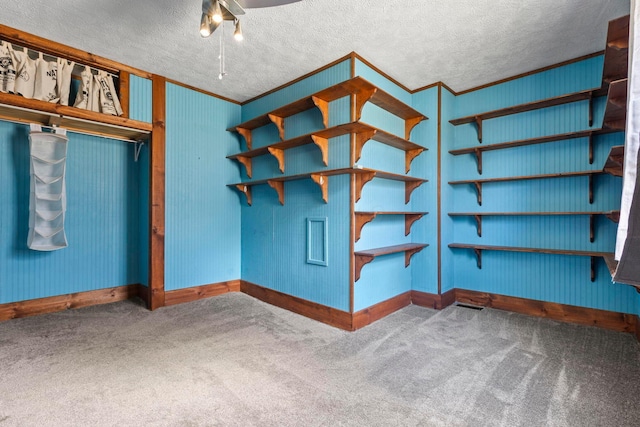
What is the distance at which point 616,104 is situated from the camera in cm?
178

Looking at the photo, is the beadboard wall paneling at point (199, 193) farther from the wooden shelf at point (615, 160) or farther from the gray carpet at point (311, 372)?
the wooden shelf at point (615, 160)

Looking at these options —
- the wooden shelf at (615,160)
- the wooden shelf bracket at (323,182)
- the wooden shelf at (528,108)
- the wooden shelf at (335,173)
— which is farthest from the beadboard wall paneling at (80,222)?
the wooden shelf at (615,160)

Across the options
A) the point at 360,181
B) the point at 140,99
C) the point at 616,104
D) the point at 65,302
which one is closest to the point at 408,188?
the point at 360,181

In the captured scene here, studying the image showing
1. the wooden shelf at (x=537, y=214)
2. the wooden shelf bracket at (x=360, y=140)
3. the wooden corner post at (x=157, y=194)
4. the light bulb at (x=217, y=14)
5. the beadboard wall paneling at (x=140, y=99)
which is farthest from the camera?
the wooden corner post at (x=157, y=194)

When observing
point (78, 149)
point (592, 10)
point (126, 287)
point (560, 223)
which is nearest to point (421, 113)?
point (592, 10)

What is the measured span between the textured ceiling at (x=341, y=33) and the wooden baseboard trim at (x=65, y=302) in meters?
2.61

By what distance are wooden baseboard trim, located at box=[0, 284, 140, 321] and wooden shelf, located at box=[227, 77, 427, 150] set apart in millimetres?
2491

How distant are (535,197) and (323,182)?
228cm

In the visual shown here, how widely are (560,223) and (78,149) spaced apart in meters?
5.28

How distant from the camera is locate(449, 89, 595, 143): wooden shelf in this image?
2889 millimetres

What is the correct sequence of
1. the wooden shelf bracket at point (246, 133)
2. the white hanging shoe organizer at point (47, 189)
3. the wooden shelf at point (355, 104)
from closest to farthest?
1. the wooden shelf at point (355, 104)
2. the white hanging shoe organizer at point (47, 189)
3. the wooden shelf bracket at point (246, 133)

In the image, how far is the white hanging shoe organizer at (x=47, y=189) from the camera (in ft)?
9.86

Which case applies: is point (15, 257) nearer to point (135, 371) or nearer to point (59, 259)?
point (59, 259)

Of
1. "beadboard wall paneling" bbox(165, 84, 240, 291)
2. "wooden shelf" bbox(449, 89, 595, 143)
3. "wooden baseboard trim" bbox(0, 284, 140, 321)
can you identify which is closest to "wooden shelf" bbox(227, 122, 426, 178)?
"beadboard wall paneling" bbox(165, 84, 240, 291)
